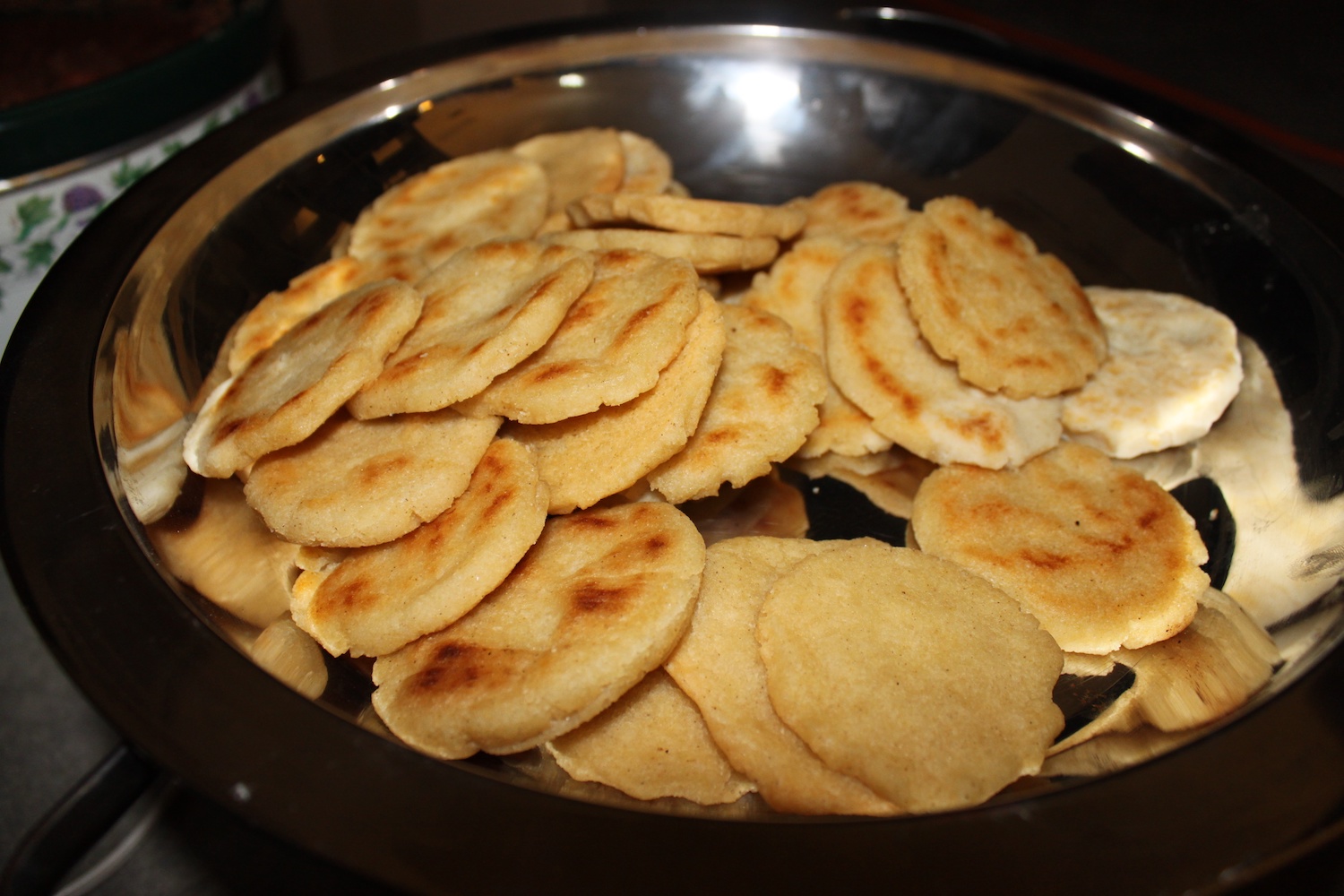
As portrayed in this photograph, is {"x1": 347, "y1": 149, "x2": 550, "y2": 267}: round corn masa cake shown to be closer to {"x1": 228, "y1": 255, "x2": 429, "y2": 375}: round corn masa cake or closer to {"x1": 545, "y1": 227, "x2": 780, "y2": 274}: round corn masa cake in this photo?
{"x1": 228, "y1": 255, "x2": 429, "y2": 375}: round corn masa cake

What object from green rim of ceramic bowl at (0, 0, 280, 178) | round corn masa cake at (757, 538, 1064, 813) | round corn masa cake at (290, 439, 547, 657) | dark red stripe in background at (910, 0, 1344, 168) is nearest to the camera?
round corn masa cake at (757, 538, 1064, 813)

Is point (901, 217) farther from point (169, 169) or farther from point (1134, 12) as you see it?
point (1134, 12)

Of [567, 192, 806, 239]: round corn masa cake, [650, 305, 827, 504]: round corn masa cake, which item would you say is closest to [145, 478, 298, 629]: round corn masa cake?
[650, 305, 827, 504]: round corn masa cake

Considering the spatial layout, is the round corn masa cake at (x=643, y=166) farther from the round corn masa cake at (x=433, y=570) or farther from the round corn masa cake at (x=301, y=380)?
the round corn masa cake at (x=433, y=570)

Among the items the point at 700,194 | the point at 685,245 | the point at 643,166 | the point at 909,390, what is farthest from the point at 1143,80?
the point at 685,245

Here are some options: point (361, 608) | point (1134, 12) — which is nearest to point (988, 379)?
point (361, 608)

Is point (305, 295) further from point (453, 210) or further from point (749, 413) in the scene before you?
point (749, 413)
